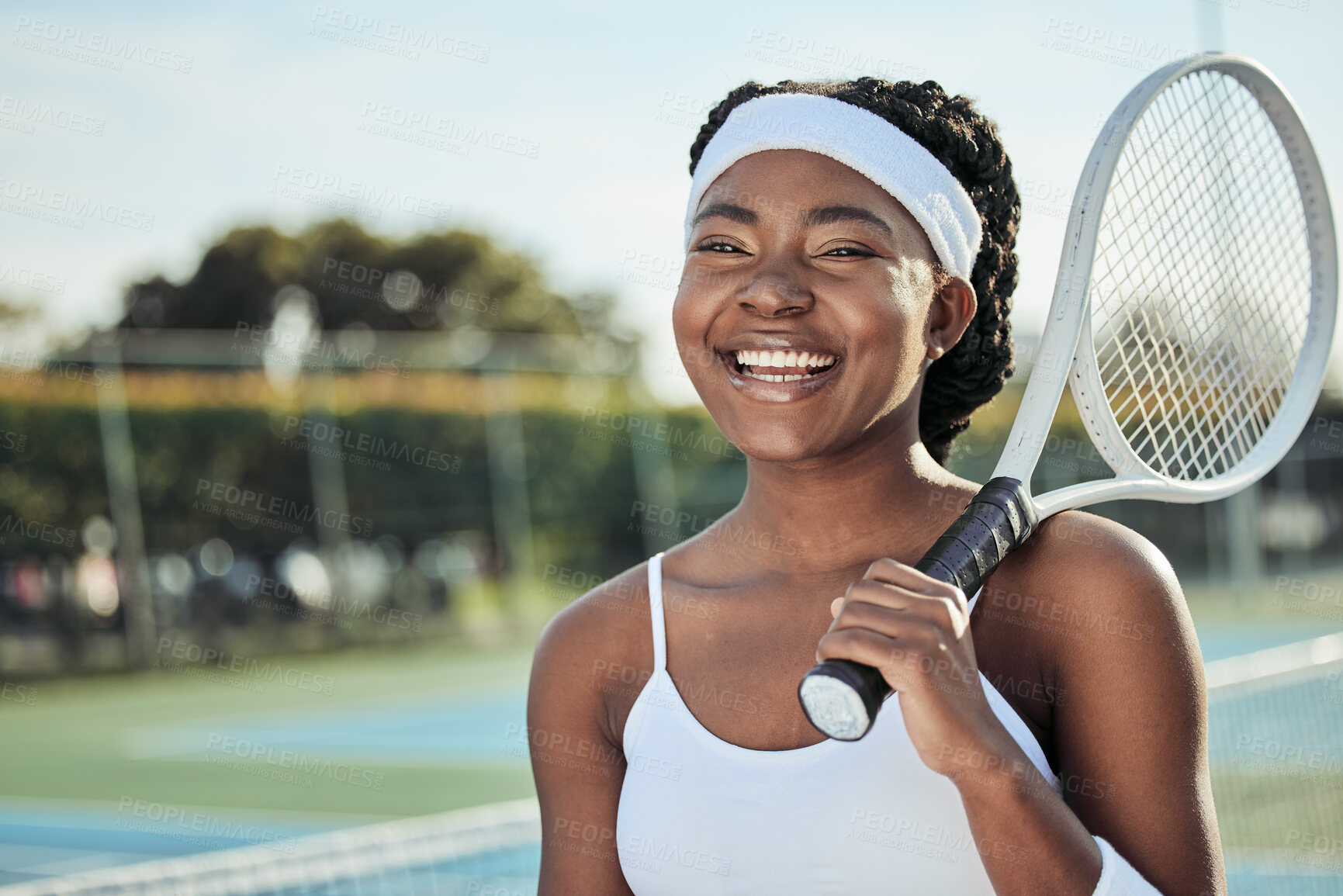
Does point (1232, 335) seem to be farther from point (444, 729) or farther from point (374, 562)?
point (374, 562)

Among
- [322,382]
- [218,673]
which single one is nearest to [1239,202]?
[218,673]

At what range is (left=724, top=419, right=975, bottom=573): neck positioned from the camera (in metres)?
1.77

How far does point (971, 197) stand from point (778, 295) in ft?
1.20

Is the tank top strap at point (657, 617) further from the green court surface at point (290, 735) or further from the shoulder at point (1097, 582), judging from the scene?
the green court surface at point (290, 735)

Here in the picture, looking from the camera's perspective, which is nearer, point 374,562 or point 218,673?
point 218,673

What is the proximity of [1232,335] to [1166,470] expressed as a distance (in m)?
0.31

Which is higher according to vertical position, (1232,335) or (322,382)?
(1232,335)

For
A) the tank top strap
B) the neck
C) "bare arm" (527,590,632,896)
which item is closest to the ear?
the neck

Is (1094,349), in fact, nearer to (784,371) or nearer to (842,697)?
(784,371)

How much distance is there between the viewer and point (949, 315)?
1785 millimetres

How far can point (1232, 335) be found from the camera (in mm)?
2256

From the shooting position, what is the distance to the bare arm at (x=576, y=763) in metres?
1.84

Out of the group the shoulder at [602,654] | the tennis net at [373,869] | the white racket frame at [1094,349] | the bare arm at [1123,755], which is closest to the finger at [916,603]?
the bare arm at [1123,755]

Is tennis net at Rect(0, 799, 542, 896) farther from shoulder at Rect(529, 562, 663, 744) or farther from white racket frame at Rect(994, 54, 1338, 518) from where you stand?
white racket frame at Rect(994, 54, 1338, 518)
